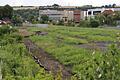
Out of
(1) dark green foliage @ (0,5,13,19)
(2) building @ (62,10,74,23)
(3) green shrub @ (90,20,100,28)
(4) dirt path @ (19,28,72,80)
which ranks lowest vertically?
(2) building @ (62,10,74,23)

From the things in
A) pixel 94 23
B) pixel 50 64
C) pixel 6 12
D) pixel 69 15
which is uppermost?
pixel 50 64

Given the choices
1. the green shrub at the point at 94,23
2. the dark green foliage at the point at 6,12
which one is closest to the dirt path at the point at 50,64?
the green shrub at the point at 94,23

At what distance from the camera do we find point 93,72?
5305 mm

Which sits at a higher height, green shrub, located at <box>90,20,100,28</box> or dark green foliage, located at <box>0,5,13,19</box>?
dark green foliage, located at <box>0,5,13,19</box>

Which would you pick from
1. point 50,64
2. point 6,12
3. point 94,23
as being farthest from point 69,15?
point 50,64

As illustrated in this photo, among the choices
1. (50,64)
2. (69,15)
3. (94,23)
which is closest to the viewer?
(50,64)

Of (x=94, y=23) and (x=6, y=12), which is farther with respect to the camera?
(x=6, y=12)

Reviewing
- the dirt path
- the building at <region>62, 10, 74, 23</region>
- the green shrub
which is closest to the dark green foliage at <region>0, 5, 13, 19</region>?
the green shrub

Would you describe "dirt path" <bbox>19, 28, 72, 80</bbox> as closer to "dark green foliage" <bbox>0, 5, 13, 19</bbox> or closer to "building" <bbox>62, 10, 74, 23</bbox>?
"dark green foliage" <bbox>0, 5, 13, 19</bbox>

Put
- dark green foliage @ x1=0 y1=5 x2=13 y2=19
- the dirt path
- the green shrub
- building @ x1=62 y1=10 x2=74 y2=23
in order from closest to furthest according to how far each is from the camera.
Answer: the dirt path
the green shrub
dark green foliage @ x1=0 y1=5 x2=13 y2=19
building @ x1=62 y1=10 x2=74 y2=23

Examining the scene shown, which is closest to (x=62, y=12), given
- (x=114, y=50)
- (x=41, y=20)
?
(x=41, y=20)

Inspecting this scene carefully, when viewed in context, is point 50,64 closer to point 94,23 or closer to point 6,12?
point 94,23

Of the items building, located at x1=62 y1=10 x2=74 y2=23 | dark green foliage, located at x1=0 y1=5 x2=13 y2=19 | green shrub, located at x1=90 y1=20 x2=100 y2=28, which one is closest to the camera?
green shrub, located at x1=90 y1=20 x2=100 y2=28

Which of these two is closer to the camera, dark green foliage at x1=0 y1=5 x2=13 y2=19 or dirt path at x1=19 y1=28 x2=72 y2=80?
dirt path at x1=19 y1=28 x2=72 y2=80
